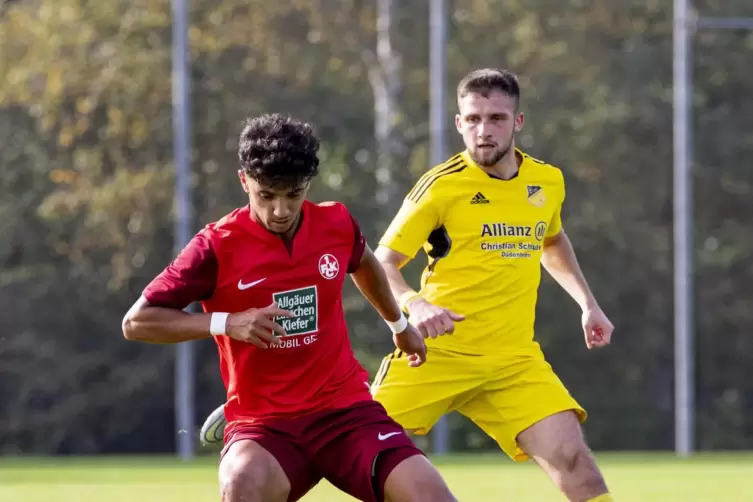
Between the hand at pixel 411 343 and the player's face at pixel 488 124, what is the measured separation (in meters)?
1.07

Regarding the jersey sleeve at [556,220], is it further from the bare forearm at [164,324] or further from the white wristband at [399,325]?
the bare forearm at [164,324]

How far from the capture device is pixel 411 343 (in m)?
5.96

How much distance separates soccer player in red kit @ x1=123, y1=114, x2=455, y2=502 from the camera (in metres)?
5.21

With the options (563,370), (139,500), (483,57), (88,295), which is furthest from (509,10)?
(139,500)

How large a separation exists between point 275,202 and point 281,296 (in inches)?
13.8

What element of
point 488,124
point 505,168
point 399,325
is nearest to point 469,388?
point 399,325

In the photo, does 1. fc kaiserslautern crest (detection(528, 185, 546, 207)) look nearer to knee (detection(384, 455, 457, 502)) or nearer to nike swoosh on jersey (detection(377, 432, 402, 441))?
nike swoosh on jersey (detection(377, 432, 402, 441))

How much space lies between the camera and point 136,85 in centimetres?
2234

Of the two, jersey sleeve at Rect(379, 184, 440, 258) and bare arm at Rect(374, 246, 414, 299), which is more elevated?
jersey sleeve at Rect(379, 184, 440, 258)

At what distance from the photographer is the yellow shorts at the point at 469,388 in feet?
21.6

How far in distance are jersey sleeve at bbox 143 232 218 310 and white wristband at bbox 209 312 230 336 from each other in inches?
6.1

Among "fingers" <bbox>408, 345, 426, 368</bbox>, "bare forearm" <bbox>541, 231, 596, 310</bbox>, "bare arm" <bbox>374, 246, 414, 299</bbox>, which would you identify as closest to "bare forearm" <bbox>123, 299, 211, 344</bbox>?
"fingers" <bbox>408, 345, 426, 368</bbox>

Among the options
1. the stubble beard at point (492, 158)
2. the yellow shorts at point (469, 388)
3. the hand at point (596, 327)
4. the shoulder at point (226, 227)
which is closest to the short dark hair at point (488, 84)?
the stubble beard at point (492, 158)

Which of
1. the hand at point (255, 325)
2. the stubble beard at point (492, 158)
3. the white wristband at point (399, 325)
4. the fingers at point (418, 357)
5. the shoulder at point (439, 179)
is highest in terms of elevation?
the stubble beard at point (492, 158)
